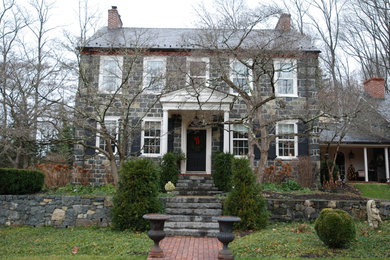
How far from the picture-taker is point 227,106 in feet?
46.6

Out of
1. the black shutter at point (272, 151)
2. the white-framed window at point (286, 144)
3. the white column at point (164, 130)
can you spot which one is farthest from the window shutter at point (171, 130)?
the white-framed window at point (286, 144)

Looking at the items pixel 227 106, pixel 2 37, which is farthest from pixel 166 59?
pixel 2 37

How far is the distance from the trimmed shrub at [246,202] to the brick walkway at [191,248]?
3.06 feet

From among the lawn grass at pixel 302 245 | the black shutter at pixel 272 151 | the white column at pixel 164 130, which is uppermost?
the white column at pixel 164 130

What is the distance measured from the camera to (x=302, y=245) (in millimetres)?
6762

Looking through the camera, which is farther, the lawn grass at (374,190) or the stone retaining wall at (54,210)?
the lawn grass at (374,190)

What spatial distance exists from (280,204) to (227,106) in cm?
559

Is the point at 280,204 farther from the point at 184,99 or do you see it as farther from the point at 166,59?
the point at 166,59

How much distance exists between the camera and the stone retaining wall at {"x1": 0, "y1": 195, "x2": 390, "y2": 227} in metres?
9.55

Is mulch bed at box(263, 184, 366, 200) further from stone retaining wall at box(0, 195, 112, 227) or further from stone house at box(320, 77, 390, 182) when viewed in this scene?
stone retaining wall at box(0, 195, 112, 227)

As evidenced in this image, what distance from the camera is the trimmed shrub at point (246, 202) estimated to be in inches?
337

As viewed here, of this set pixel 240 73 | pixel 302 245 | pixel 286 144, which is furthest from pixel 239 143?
pixel 302 245

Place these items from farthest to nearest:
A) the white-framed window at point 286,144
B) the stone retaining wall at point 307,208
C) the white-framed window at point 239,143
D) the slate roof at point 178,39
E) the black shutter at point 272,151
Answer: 1. the white-framed window at point 239,143
2. the white-framed window at point 286,144
3. the black shutter at point 272,151
4. the slate roof at point 178,39
5. the stone retaining wall at point 307,208

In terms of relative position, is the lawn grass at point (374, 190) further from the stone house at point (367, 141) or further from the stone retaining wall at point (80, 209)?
the stone retaining wall at point (80, 209)
